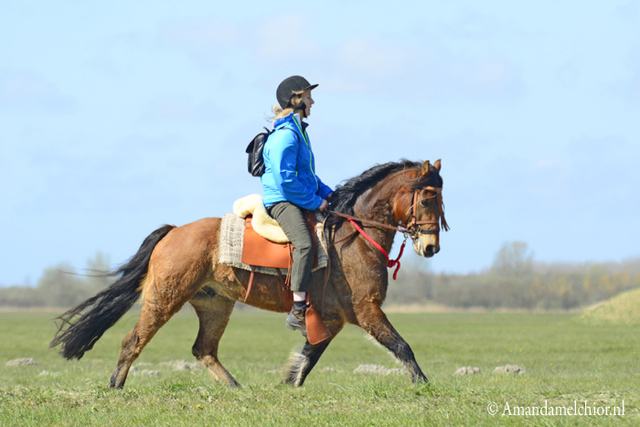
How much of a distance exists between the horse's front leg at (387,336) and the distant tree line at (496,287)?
49.6 meters

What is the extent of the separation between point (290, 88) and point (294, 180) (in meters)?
1.09

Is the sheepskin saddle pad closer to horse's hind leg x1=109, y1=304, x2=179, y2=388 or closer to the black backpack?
the black backpack

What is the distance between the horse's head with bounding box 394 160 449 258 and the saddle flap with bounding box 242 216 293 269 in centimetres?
135

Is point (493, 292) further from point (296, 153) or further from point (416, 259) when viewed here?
point (296, 153)

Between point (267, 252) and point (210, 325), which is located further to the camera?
point (210, 325)

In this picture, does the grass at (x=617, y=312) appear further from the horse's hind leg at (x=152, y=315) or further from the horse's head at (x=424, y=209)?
the horse's hind leg at (x=152, y=315)

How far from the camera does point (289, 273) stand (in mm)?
7965

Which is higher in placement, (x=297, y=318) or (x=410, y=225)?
(x=410, y=225)

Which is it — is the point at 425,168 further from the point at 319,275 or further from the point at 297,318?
the point at 297,318

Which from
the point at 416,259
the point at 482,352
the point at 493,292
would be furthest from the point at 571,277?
the point at 482,352

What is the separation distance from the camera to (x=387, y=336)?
7543mm

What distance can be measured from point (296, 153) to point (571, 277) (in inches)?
2225

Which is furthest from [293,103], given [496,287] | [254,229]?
[496,287]

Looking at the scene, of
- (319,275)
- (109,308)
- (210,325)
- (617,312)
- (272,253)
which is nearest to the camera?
(319,275)
